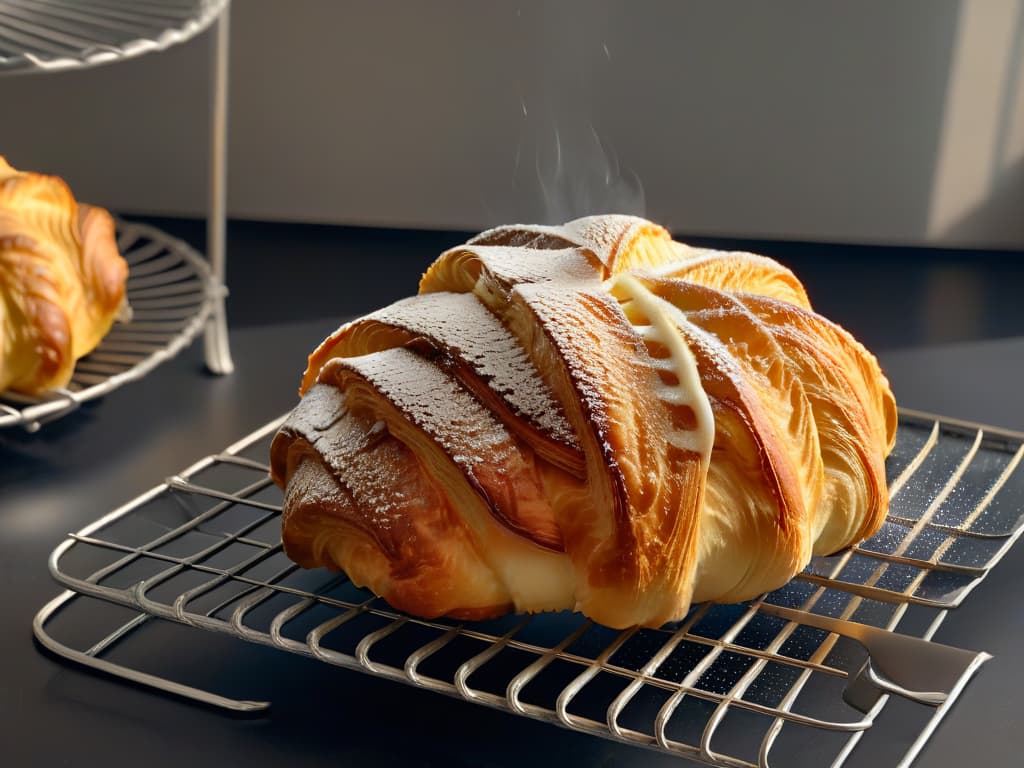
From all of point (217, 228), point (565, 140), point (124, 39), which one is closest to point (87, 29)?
point (124, 39)

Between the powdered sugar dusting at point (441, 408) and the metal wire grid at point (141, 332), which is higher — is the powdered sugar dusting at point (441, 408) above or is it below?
above

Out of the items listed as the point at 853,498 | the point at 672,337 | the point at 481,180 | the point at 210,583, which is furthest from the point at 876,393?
the point at 481,180

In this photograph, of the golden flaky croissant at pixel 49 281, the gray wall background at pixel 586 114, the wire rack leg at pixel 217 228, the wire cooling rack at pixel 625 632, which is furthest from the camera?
the gray wall background at pixel 586 114

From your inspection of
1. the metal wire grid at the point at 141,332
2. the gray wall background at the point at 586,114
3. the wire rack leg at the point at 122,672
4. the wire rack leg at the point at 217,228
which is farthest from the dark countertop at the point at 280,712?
the gray wall background at the point at 586,114

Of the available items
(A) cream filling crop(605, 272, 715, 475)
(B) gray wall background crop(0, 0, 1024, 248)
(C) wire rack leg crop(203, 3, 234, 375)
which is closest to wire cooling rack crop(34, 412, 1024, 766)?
(A) cream filling crop(605, 272, 715, 475)

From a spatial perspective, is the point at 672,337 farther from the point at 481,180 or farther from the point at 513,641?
the point at 481,180

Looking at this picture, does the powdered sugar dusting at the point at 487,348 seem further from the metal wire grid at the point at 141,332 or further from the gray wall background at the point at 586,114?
the gray wall background at the point at 586,114
